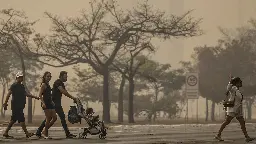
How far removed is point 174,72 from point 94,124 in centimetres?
5092

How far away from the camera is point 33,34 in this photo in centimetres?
4184

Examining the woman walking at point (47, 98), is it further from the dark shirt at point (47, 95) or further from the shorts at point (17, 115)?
the shorts at point (17, 115)

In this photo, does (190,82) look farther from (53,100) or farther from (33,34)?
(33,34)

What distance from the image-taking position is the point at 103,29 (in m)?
43.2

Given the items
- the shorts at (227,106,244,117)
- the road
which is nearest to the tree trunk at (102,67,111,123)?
the road

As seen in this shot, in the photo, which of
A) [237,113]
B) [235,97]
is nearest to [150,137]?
[237,113]

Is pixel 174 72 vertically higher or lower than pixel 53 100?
higher

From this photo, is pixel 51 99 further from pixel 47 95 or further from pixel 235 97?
pixel 235 97

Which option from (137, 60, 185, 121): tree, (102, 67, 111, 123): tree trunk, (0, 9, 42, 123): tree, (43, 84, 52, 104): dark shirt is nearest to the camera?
(43, 84, 52, 104): dark shirt

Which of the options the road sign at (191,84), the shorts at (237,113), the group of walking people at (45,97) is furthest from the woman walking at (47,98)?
the road sign at (191,84)

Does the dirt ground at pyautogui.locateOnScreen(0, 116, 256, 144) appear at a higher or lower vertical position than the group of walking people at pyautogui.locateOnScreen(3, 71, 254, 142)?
lower

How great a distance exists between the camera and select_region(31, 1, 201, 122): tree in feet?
140

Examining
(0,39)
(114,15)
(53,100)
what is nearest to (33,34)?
(0,39)

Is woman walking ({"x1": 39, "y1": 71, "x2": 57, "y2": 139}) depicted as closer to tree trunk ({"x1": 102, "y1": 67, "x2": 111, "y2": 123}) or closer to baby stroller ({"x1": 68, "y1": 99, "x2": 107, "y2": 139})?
baby stroller ({"x1": 68, "y1": 99, "x2": 107, "y2": 139})
